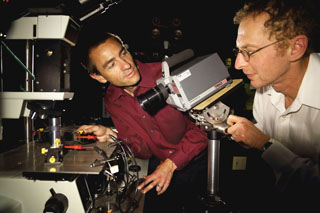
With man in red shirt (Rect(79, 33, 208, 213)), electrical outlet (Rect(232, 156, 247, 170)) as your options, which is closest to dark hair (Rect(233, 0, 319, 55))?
man in red shirt (Rect(79, 33, 208, 213))

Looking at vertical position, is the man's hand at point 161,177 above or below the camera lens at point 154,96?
below

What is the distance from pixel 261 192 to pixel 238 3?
2604 mm

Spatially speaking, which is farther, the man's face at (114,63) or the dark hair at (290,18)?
the man's face at (114,63)

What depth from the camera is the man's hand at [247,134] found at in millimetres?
898

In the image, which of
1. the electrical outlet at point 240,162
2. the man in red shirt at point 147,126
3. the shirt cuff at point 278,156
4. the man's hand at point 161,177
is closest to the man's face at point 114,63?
the man in red shirt at point 147,126

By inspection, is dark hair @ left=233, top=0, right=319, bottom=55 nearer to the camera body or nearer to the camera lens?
the camera body

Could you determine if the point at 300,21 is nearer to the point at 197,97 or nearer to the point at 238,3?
the point at 197,97

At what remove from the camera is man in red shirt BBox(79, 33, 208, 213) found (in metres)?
1.32

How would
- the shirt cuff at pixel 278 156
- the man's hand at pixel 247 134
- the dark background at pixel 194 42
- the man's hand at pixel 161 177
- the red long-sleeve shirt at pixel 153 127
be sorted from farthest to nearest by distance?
the dark background at pixel 194 42, the red long-sleeve shirt at pixel 153 127, the man's hand at pixel 161 177, the man's hand at pixel 247 134, the shirt cuff at pixel 278 156

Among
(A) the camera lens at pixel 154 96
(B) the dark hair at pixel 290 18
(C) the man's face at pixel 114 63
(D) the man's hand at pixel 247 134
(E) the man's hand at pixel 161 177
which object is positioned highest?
(B) the dark hair at pixel 290 18

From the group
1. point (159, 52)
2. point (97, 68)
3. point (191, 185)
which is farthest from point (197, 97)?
point (159, 52)

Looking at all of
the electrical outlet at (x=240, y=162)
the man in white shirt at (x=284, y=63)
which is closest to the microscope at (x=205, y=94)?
the man in white shirt at (x=284, y=63)

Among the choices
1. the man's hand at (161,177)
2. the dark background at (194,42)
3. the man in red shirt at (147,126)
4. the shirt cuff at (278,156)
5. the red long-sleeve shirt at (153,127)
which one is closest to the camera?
the shirt cuff at (278,156)

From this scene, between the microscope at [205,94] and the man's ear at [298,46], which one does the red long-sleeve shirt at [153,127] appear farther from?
the man's ear at [298,46]
